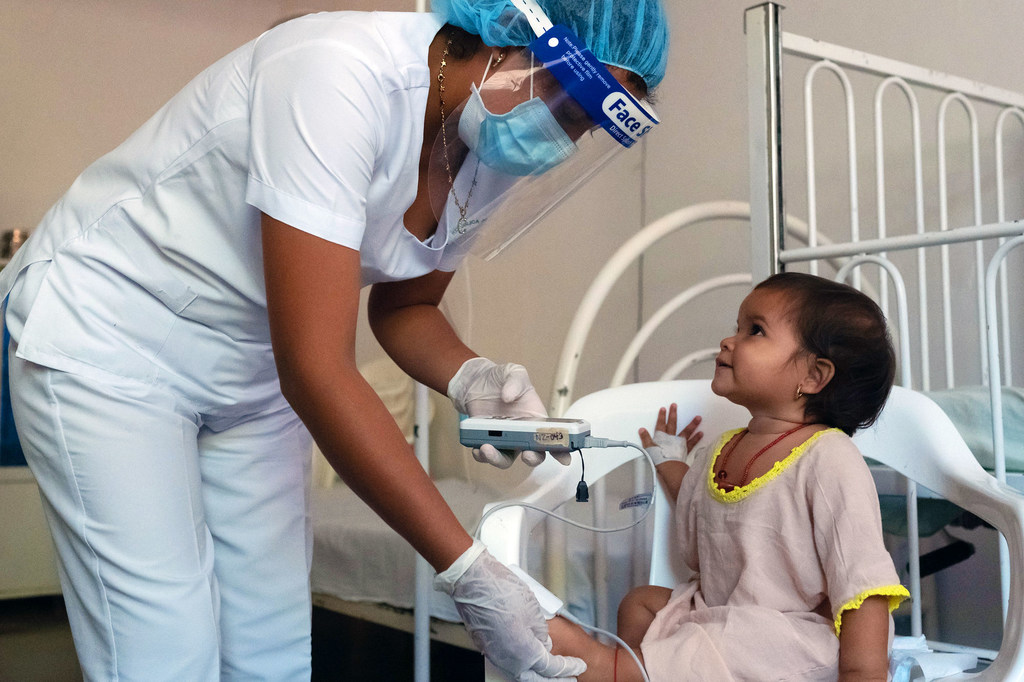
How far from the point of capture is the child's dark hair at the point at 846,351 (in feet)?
3.91

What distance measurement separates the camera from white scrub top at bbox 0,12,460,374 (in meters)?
0.87

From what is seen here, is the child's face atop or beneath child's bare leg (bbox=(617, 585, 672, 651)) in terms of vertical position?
atop

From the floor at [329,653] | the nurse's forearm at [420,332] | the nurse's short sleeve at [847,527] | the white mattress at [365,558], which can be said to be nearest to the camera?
the nurse's short sleeve at [847,527]

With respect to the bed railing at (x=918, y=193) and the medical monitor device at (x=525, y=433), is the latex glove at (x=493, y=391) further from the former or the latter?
the bed railing at (x=918, y=193)

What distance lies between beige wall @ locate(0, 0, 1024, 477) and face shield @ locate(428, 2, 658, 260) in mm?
1485

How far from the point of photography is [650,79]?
3.28 feet

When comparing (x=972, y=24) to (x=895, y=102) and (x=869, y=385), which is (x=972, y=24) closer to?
(x=895, y=102)

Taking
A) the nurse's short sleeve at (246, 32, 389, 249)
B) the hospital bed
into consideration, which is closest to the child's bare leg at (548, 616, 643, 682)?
the hospital bed

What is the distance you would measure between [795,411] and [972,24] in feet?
4.38

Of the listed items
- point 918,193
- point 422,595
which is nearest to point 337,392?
point 422,595

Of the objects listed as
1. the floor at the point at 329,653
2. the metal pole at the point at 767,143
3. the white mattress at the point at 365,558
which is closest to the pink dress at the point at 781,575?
the metal pole at the point at 767,143

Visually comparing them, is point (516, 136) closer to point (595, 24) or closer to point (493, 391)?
point (595, 24)

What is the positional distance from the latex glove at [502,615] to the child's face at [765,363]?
1.49ft

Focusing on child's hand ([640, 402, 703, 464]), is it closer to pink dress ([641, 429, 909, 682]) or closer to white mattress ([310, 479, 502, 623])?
pink dress ([641, 429, 909, 682])
